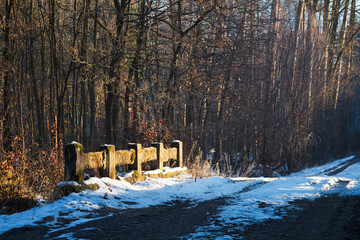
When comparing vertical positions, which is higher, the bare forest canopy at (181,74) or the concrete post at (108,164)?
the bare forest canopy at (181,74)

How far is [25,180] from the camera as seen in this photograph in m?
6.52

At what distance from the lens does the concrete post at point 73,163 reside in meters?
6.85

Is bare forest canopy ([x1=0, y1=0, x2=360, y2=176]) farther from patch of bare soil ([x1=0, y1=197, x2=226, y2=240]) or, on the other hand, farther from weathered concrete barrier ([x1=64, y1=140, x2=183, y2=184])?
patch of bare soil ([x1=0, y1=197, x2=226, y2=240])

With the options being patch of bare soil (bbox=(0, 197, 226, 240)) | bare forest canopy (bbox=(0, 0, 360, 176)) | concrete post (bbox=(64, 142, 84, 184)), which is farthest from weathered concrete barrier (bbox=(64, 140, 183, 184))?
bare forest canopy (bbox=(0, 0, 360, 176))

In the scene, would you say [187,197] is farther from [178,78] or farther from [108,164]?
[178,78]

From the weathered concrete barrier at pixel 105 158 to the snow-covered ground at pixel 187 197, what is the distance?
306mm

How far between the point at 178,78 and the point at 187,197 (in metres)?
8.02

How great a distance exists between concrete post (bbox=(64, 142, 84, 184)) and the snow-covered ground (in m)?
0.35

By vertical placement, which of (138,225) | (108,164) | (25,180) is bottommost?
(138,225)

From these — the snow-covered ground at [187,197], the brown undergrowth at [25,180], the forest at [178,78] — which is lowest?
the snow-covered ground at [187,197]

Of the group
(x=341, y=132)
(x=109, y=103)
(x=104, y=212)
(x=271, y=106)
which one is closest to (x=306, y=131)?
(x=271, y=106)

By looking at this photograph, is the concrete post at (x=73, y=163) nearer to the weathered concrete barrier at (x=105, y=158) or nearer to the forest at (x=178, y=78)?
the weathered concrete barrier at (x=105, y=158)

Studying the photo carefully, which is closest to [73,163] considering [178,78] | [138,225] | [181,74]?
[138,225]

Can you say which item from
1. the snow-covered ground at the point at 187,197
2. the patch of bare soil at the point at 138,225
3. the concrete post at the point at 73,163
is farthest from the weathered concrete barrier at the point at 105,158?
the patch of bare soil at the point at 138,225
